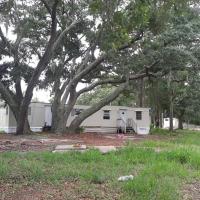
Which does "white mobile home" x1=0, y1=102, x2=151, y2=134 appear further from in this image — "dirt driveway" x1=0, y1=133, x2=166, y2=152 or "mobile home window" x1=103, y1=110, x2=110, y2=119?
"dirt driveway" x1=0, y1=133, x2=166, y2=152

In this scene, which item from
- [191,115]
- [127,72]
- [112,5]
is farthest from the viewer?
[191,115]

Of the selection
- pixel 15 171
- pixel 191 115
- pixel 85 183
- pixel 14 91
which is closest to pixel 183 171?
pixel 85 183

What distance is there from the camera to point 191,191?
8.71m

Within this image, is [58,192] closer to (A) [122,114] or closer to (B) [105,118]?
(B) [105,118]

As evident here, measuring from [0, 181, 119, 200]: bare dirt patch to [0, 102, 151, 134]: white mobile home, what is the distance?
2621cm

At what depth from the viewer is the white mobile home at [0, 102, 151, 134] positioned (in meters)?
34.6

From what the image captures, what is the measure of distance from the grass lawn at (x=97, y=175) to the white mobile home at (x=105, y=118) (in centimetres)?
2152

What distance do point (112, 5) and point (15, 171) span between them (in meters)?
4.38

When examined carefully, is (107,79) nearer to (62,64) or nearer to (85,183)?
(62,64)

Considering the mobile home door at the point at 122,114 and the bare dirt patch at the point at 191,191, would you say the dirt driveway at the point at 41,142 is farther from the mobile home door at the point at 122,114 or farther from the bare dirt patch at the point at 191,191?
the mobile home door at the point at 122,114

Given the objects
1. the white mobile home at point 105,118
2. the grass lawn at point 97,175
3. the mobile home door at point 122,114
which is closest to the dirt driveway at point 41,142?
the grass lawn at point 97,175

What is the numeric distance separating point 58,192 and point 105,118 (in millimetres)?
29964

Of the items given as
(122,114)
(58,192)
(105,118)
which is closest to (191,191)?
(58,192)

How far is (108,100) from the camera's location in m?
31.1
